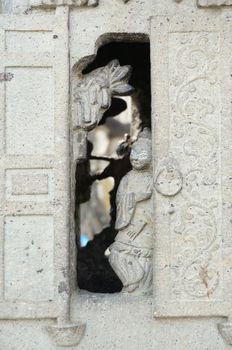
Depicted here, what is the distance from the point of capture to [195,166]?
514 cm

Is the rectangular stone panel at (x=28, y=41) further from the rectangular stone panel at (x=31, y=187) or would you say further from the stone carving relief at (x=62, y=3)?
the rectangular stone panel at (x=31, y=187)

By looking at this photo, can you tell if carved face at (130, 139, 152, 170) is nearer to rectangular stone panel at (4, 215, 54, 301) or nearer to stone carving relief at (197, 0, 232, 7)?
rectangular stone panel at (4, 215, 54, 301)

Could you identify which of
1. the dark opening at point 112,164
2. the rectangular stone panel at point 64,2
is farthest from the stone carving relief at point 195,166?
the dark opening at point 112,164

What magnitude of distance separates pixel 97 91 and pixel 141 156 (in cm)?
43

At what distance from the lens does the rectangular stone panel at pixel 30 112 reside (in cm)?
516

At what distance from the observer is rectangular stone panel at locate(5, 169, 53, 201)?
16.9ft

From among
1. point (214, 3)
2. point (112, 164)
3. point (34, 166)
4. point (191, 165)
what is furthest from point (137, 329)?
point (112, 164)

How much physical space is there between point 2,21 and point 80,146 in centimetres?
78

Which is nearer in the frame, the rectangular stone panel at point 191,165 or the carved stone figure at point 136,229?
the rectangular stone panel at point 191,165

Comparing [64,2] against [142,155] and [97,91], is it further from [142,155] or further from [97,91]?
[142,155]

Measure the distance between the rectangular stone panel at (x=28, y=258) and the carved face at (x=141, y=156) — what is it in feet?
1.83

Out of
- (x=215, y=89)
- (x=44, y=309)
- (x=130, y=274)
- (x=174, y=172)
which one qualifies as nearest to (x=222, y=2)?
(x=215, y=89)

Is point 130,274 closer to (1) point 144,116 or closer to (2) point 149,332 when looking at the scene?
(2) point 149,332

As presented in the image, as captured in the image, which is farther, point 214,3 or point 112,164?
point 112,164
